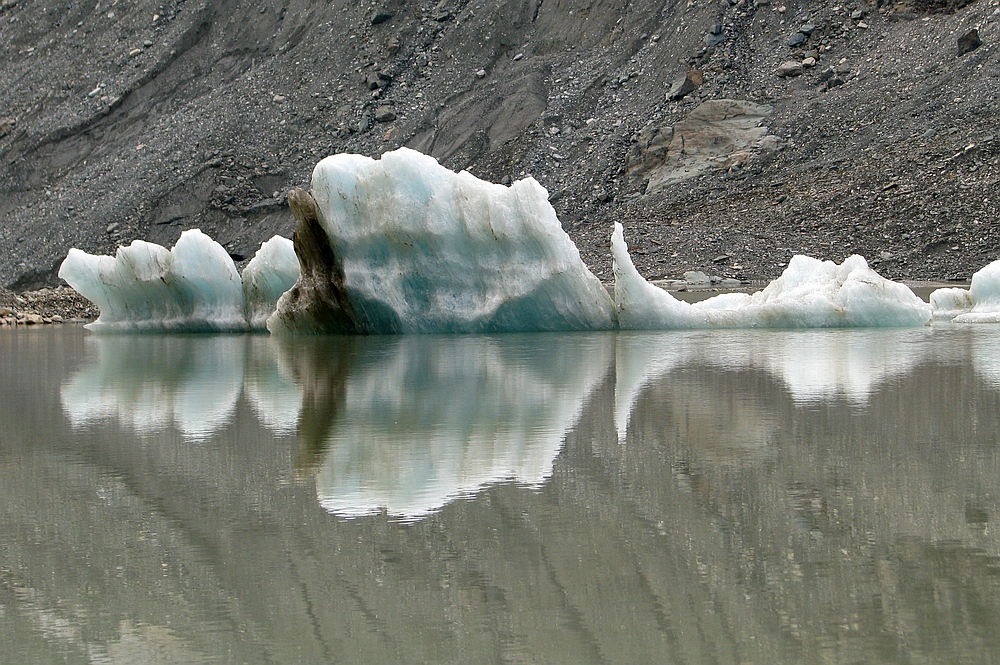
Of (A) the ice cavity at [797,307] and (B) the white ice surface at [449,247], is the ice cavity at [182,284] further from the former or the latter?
(A) the ice cavity at [797,307]

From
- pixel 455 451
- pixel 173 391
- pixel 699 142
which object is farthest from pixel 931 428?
pixel 699 142

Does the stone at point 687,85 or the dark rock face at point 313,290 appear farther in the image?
the stone at point 687,85

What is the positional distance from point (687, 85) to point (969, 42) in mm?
7640

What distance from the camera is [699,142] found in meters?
34.5

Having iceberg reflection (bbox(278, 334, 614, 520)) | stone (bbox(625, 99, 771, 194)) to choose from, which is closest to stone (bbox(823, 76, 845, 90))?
stone (bbox(625, 99, 771, 194))

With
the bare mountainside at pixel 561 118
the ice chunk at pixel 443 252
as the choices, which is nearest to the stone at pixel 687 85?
the bare mountainside at pixel 561 118

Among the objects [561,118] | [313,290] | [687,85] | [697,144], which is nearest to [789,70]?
[687,85]

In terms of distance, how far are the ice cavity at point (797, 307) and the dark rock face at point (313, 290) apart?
277 centimetres

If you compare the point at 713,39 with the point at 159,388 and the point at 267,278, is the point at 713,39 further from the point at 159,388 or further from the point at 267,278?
the point at 159,388

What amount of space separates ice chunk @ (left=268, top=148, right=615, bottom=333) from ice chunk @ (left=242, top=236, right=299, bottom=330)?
1.40 meters

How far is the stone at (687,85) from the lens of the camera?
1409 inches

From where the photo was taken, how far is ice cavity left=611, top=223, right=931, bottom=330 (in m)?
12.4

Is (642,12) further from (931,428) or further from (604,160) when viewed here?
(931,428)

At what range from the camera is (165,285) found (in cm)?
1476
